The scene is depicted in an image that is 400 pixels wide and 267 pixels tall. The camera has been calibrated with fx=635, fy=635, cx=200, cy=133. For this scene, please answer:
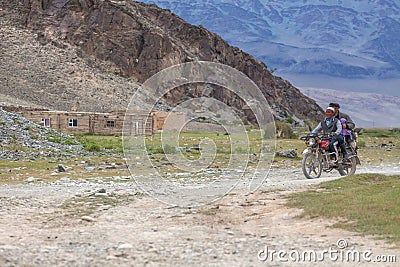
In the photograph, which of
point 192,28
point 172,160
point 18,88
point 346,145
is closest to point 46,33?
point 18,88

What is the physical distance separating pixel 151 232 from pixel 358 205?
3293mm

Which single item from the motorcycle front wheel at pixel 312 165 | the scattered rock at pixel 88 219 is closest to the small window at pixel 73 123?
the motorcycle front wheel at pixel 312 165

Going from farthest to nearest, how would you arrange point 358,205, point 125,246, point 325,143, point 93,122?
point 93,122 → point 325,143 → point 358,205 → point 125,246

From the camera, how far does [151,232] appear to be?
8.80 metres

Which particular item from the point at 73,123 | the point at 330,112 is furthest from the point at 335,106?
A: the point at 73,123

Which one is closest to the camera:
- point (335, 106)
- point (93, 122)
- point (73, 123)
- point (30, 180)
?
point (335, 106)

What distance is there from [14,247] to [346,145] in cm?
1034

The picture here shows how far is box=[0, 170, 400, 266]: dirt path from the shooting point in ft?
23.8

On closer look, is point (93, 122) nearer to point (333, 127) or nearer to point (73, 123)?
point (73, 123)

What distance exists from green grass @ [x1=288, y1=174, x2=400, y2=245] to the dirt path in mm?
267

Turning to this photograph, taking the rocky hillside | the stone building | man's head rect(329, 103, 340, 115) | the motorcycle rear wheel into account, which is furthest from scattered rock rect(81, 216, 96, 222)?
the rocky hillside

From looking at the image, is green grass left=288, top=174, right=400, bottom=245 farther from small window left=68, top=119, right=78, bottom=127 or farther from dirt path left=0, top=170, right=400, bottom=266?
small window left=68, top=119, right=78, bottom=127

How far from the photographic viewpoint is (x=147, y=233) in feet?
28.6

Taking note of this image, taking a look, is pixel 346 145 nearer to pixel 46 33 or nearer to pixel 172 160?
pixel 172 160
